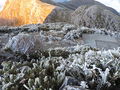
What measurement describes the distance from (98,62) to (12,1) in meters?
18.1

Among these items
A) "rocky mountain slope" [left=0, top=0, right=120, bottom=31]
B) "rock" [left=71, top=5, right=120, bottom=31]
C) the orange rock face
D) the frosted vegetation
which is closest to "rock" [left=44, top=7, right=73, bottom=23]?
"rocky mountain slope" [left=0, top=0, right=120, bottom=31]

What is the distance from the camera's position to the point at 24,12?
60.7 feet

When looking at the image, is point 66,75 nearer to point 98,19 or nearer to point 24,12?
point 98,19

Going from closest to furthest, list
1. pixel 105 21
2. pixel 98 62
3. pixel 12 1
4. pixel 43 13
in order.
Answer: pixel 98 62, pixel 105 21, pixel 43 13, pixel 12 1

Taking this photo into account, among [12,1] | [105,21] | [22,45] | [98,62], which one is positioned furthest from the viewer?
[12,1]

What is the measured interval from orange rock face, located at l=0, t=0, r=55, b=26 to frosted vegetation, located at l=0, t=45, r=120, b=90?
42.8 ft

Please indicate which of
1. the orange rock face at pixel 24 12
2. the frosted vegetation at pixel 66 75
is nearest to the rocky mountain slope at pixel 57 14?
the orange rock face at pixel 24 12

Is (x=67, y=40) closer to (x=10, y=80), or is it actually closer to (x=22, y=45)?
(x=22, y=45)

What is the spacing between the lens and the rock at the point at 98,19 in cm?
892

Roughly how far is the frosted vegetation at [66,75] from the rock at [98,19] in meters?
6.08

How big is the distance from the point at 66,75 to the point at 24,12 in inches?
642

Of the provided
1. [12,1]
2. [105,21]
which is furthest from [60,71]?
[12,1]

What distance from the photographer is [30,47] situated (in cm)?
384

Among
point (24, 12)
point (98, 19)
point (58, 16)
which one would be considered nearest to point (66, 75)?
point (98, 19)
